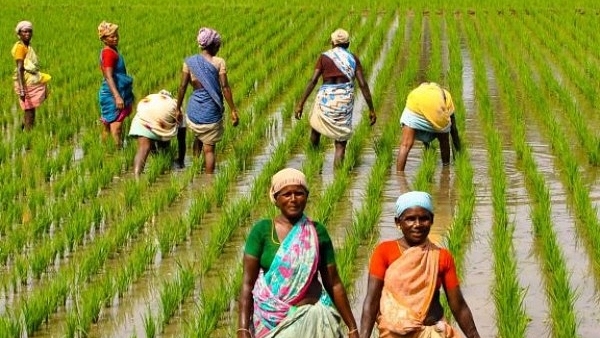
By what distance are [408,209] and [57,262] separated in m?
3.15

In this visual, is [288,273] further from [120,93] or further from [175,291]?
[120,93]

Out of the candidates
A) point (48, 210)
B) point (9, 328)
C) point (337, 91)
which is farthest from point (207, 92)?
point (9, 328)

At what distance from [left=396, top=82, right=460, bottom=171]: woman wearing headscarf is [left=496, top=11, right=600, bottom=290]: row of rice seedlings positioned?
3.01ft

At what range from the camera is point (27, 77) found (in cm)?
1091

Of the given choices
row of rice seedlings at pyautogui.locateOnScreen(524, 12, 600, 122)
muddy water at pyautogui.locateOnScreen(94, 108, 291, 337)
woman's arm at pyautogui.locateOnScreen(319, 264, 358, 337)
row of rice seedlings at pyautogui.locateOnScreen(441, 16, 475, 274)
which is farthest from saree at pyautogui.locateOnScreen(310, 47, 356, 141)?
woman's arm at pyautogui.locateOnScreen(319, 264, 358, 337)

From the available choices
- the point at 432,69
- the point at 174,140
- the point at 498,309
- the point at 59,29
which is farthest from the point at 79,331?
the point at 59,29

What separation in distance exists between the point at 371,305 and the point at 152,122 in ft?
17.4

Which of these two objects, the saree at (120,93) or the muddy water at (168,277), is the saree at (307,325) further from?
the saree at (120,93)

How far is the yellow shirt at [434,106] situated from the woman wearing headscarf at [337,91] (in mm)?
429

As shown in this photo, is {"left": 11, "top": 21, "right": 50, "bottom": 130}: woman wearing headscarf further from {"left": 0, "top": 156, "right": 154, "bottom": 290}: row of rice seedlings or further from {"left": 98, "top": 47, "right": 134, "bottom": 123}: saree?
{"left": 0, "top": 156, "right": 154, "bottom": 290}: row of rice seedlings

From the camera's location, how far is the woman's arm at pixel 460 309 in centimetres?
399

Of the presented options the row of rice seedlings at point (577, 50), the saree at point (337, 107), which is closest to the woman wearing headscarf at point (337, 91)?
the saree at point (337, 107)

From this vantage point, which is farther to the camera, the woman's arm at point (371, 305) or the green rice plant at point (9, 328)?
the green rice plant at point (9, 328)

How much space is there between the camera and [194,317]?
552cm
